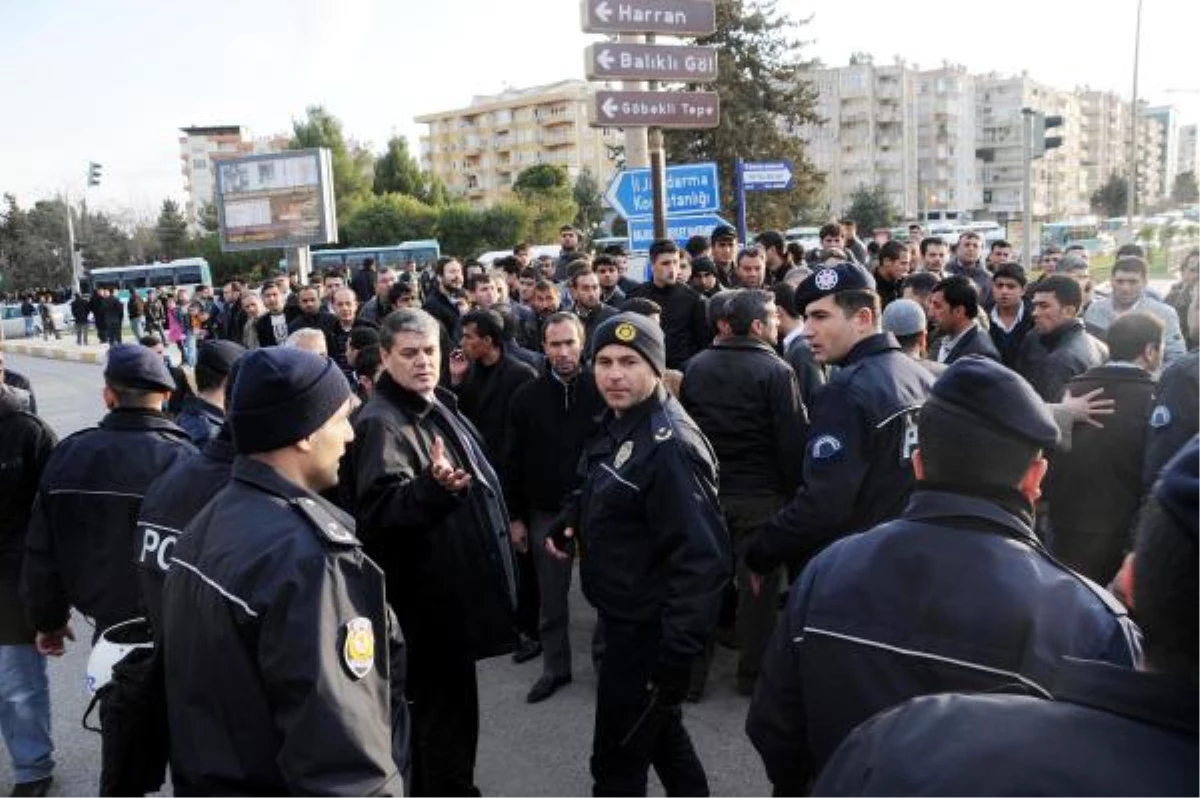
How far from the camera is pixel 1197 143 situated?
628ft

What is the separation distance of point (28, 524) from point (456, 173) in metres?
111

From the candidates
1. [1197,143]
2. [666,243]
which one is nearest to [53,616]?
[666,243]

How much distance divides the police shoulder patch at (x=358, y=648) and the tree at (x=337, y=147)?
212 feet

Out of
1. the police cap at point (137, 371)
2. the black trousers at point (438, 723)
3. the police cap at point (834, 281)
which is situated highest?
the police cap at point (834, 281)

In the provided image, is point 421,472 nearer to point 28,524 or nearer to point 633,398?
point 633,398

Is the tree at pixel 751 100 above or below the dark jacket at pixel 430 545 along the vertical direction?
above

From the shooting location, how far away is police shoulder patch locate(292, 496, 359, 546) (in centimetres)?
209

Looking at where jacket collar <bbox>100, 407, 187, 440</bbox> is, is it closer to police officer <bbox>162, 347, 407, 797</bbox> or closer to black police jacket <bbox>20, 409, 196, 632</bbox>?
black police jacket <bbox>20, 409, 196, 632</bbox>

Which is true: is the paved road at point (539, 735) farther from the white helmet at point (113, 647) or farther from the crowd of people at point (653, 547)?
the white helmet at point (113, 647)

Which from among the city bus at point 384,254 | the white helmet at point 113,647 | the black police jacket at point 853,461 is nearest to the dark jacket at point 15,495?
the white helmet at point 113,647

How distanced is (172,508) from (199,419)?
1.59m

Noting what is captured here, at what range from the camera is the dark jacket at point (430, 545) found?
11.2ft

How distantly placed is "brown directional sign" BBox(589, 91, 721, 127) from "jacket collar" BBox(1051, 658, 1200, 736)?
41.6 ft

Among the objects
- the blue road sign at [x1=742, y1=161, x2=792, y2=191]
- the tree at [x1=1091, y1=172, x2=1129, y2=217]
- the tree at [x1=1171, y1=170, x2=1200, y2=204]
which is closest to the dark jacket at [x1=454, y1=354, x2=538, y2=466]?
the blue road sign at [x1=742, y1=161, x2=792, y2=191]
